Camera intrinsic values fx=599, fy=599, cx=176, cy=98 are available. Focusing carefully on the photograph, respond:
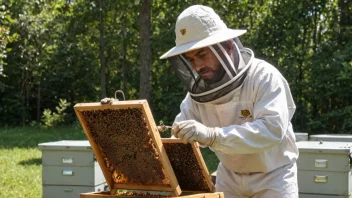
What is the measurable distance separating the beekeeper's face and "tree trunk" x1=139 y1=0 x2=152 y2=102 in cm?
1081

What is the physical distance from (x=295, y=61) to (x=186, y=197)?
36.6 feet

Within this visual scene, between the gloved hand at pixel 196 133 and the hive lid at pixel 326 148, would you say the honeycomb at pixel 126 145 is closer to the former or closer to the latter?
the gloved hand at pixel 196 133

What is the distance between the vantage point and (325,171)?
5156 millimetres

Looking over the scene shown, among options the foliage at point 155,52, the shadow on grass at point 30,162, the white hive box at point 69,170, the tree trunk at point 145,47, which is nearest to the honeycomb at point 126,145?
the white hive box at point 69,170

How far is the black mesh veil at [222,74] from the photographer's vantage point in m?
2.66

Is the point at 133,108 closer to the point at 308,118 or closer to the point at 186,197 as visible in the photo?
the point at 186,197

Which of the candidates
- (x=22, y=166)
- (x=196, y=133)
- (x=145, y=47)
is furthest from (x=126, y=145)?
(x=145, y=47)

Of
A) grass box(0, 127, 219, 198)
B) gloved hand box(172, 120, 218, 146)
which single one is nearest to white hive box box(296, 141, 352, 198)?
gloved hand box(172, 120, 218, 146)

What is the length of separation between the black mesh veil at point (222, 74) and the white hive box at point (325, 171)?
8.41ft

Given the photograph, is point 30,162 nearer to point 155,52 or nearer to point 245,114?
point 245,114

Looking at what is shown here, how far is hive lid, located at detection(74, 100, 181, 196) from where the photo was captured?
8.48ft

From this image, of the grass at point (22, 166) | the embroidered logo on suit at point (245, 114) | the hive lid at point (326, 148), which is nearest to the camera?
the embroidered logo on suit at point (245, 114)

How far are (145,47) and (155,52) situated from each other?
18.5ft

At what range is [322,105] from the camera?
13.4 meters
